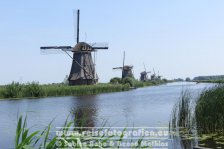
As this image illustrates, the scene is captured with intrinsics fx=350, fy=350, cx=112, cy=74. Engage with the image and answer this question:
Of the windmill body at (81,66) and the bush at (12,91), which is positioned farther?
the windmill body at (81,66)

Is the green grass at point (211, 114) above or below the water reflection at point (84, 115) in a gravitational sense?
above

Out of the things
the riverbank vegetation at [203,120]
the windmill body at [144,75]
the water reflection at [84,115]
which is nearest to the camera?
the water reflection at [84,115]

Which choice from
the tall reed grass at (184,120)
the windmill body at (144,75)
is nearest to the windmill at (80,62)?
the tall reed grass at (184,120)

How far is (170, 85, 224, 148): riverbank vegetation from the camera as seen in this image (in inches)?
313

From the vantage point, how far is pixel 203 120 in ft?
27.6

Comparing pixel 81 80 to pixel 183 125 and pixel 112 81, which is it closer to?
pixel 112 81

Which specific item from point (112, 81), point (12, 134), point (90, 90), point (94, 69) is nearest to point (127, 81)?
point (112, 81)

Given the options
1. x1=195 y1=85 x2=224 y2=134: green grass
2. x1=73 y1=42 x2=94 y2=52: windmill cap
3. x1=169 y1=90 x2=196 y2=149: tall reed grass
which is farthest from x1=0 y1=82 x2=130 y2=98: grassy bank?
x1=195 y1=85 x2=224 y2=134: green grass

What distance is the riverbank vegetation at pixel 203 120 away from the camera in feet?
26.1

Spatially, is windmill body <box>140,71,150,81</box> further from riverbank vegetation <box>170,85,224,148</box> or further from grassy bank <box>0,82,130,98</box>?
riverbank vegetation <box>170,85,224,148</box>

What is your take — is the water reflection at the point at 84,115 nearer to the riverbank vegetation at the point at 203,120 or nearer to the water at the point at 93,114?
the water at the point at 93,114

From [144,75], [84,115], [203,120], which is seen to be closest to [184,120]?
[203,120]

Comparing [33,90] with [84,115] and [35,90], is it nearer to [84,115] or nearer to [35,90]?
[35,90]

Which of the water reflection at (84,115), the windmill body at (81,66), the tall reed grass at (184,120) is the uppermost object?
the windmill body at (81,66)
